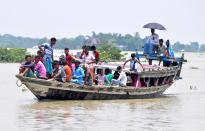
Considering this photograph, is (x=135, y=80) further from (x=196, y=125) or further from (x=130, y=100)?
(x=196, y=125)

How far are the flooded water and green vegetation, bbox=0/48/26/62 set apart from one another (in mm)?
27955

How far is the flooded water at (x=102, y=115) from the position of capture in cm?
1491

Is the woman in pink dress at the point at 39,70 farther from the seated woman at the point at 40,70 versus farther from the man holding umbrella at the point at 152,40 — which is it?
the man holding umbrella at the point at 152,40

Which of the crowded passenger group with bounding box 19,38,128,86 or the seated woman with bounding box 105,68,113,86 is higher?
the crowded passenger group with bounding box 19,38,128,86

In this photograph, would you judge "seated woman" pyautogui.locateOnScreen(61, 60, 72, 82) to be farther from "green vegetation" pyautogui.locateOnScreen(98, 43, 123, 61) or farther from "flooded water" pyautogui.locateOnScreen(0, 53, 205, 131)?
"green vegetation" pyautogui.locateOnScreen(98, 43, 123, 61)

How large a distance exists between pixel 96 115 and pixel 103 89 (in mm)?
3540

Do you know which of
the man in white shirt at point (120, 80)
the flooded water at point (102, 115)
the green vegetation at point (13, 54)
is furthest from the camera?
→ the green vegetation at point (13, 54)

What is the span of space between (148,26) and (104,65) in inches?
126

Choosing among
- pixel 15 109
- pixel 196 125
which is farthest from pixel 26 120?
pixel 196 125

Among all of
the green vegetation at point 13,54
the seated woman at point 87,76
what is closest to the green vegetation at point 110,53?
the green vegetation at point 13,54

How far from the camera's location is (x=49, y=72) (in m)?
19.8

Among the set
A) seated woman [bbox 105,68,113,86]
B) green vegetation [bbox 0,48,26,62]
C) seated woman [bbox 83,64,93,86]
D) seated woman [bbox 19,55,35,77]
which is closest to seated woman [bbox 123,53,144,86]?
seated woman [bbox 105,68,113,86]

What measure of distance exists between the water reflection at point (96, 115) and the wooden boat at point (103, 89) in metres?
0.29

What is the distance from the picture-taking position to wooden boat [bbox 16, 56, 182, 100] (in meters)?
19.2
